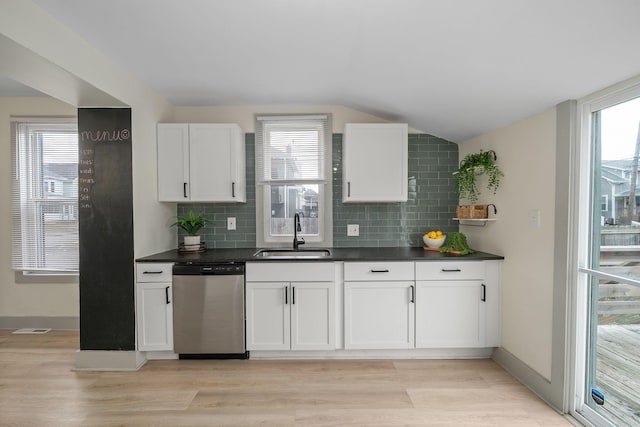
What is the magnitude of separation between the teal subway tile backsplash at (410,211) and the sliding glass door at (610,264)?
1.48 m

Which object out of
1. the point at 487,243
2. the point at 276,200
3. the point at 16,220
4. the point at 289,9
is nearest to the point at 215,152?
the point at 276,200

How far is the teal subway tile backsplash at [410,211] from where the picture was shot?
3492 mm

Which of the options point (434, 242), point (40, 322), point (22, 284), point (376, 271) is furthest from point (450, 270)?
point (22, 284)

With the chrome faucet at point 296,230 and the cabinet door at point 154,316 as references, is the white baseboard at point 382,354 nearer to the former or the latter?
the cabinet door at point 154,316

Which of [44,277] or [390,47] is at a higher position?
[390,47]

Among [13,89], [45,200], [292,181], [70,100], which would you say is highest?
[13,89]

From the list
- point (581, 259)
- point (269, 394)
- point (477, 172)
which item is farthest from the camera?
point (477, 172)

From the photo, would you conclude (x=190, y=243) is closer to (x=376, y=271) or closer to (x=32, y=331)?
(x=376, y=271)

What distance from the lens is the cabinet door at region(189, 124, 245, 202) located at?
311 centimetres

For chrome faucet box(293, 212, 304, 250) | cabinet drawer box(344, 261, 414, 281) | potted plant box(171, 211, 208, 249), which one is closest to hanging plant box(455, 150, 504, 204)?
cabinet drawer box(344, 261, 414, 281)

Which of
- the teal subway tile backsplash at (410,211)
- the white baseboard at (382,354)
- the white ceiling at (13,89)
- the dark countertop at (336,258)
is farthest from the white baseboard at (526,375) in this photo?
the white ceiling at (13,89)

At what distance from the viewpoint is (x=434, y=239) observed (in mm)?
3242

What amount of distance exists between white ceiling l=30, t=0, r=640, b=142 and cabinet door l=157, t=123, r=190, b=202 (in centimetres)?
39

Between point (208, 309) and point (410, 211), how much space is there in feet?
7.27
